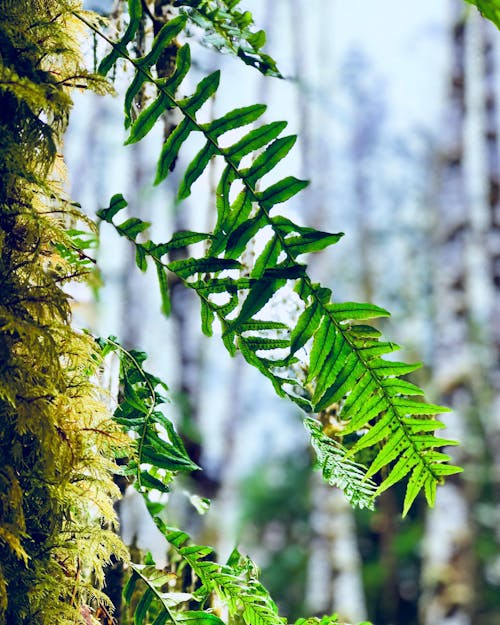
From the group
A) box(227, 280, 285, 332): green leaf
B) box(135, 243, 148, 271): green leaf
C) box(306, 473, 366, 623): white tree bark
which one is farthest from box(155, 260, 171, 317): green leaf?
box(306, 473, 366, 623): white tree bark

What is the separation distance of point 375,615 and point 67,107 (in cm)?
766

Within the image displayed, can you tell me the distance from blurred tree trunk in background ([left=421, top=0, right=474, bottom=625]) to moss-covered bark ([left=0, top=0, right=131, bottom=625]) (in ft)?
7.57

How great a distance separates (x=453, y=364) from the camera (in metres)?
3.28

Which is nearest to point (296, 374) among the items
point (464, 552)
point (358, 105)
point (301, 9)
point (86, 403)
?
point (86, 403)

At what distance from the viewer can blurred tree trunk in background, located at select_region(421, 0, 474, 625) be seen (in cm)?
292

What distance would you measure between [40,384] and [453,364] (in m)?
3.14

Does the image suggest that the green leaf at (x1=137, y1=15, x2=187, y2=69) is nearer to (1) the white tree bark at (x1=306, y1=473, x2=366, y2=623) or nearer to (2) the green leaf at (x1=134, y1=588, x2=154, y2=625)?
(2) the green leaf at (x1=134, y1=588, x2=154, y2=625)

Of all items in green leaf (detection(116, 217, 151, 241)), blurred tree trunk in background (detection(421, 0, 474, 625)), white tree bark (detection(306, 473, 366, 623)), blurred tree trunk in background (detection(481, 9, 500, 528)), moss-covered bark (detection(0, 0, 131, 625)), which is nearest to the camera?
moss-covered bark (detection(0, 0, 131, 625))

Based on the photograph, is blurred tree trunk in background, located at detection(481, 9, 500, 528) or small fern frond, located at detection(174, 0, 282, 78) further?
blurred tree trunk in background, located at detection(481, 9, 500, 528)

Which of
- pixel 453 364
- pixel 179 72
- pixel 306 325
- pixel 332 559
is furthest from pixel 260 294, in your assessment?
pixel 332 559

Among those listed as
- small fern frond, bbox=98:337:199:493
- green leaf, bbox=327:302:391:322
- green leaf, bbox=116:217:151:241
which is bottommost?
small fern frond, bbox=98:337:199:493

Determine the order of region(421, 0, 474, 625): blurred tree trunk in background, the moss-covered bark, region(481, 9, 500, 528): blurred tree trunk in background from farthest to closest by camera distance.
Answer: region(481, 9, 500, 528): blurred tree trunk in background, region(421, 0, 474, 625): blurred tree trunk in background, the moss-covered bark

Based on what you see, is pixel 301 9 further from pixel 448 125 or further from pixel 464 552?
pixel 464 552

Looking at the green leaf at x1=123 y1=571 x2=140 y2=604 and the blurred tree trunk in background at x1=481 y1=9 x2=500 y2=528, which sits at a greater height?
the blurred tree trunk in background at x1=481 y1=9 x2=500 y2=528
